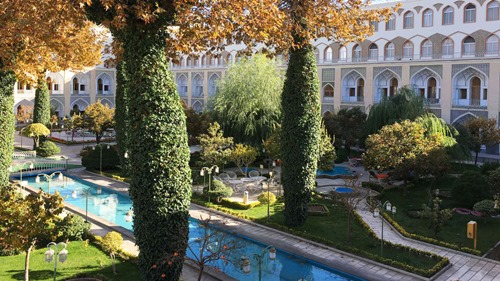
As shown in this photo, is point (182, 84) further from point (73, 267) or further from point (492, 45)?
point (73, 267)

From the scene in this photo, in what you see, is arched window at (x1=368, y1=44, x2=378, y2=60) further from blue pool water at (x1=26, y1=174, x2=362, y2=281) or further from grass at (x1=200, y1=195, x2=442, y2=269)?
blue pool water at (x1=26, y1=174, x2=362, y2=281)

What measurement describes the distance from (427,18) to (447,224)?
19.2 metres

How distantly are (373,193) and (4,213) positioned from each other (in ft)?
47.5

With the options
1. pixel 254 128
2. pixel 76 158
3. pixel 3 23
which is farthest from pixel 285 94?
pixel 76 158

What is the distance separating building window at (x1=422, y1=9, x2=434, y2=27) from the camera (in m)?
29.6

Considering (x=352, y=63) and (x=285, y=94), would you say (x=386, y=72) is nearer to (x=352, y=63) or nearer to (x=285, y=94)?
(x=352, y=63)

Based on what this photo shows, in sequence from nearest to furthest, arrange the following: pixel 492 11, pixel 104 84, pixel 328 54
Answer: pixel 492 11, pixel 328 54, pixel 104 84

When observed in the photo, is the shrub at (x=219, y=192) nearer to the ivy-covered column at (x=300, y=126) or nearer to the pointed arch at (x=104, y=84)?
the ivy-covered column at (x=300, y=126)

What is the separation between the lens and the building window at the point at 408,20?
30422mm

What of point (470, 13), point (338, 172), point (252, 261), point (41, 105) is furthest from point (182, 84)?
point (252, 261)

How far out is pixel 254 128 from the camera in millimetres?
23047

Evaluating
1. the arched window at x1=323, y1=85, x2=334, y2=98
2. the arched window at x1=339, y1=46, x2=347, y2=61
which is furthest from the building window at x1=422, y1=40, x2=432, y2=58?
the arched window at x1=323, y1=85, x2=334, y2=98

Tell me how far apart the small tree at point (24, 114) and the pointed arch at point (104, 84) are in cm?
744

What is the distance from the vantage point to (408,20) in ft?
100
